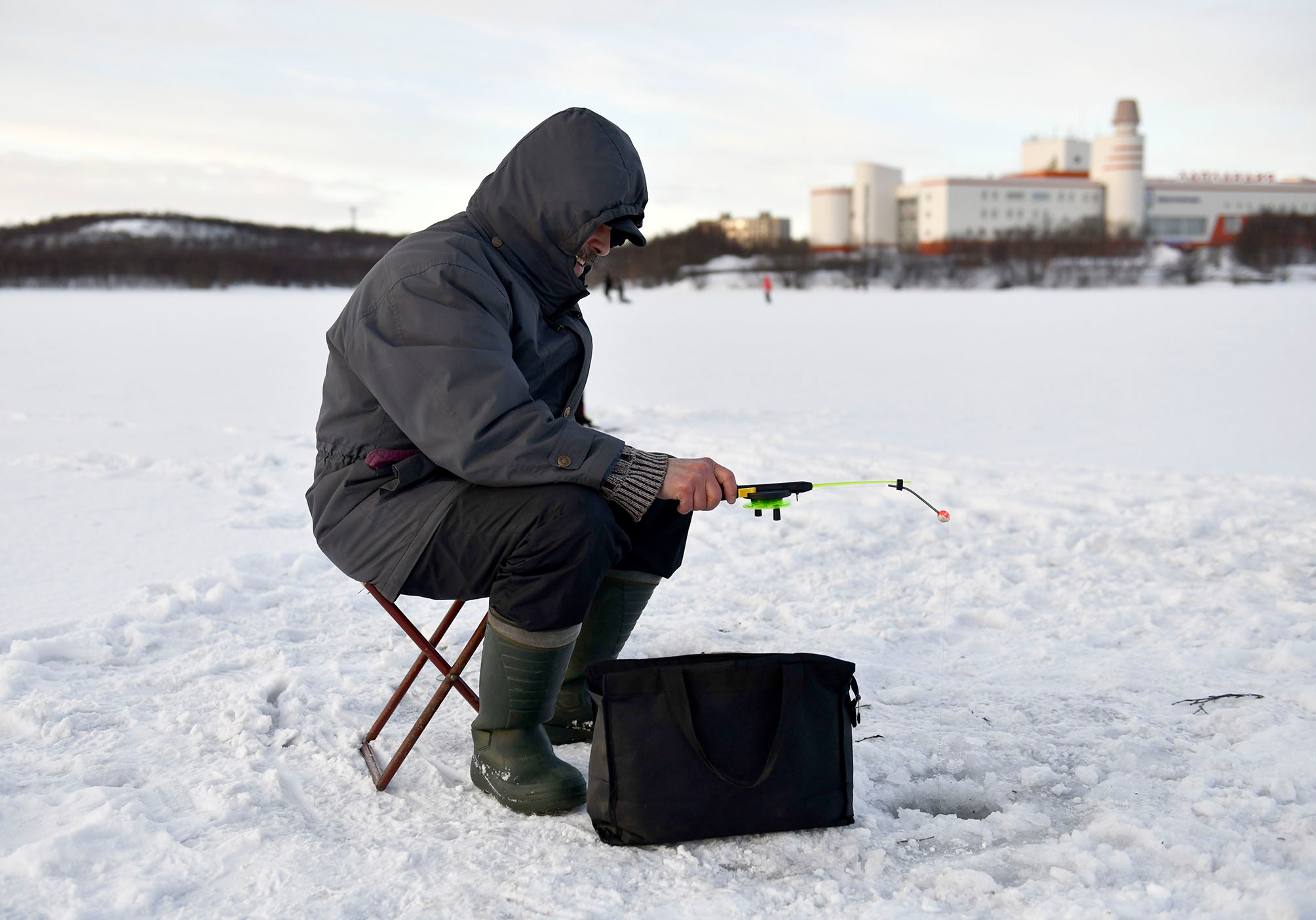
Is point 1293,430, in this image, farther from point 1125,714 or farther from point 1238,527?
point 1125,714

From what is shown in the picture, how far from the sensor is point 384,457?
2350mm

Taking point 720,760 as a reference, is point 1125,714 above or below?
below

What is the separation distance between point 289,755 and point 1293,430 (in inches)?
320

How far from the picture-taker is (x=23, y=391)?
11.2 metres

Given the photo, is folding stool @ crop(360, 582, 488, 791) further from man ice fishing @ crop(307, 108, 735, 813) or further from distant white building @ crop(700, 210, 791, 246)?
distant white building @ crop(700, 210, 791, 246)

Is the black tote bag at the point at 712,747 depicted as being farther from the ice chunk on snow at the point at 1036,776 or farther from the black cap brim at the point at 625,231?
the black cap brim at the point at 625,231

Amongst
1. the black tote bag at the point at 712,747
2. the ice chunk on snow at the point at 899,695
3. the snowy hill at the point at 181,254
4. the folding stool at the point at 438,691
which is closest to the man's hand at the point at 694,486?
the black tote bag at the point at 712,747

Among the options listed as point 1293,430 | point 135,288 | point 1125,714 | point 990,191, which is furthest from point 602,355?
point 990,191

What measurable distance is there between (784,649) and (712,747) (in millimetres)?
1335

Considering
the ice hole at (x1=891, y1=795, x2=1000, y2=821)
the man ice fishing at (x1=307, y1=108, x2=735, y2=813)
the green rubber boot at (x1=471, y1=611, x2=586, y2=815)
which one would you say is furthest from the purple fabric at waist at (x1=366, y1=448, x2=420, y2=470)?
the ice hole at (x1=891, y1=795, x2=1000, y2=821)

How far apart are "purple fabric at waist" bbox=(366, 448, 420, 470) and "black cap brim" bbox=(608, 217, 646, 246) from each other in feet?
2.24

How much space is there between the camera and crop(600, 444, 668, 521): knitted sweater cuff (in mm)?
2277

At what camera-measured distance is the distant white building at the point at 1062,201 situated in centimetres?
8312

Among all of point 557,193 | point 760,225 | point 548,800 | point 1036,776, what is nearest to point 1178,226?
point 760,225
